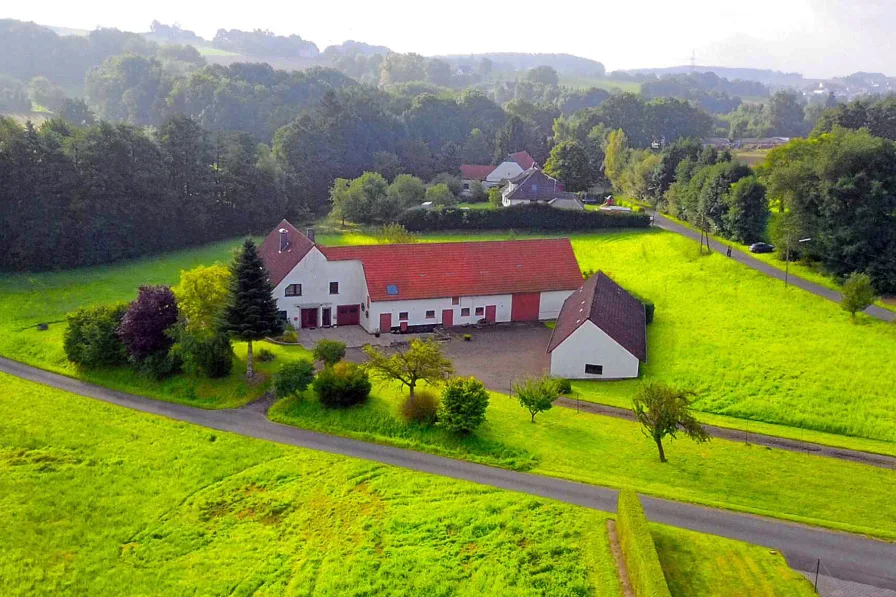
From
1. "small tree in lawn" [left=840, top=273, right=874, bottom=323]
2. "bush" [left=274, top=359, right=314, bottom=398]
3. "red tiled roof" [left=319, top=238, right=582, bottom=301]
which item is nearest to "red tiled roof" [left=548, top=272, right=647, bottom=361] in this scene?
"red tiled roof" [left=319, top=238, right=582, bottom=301]

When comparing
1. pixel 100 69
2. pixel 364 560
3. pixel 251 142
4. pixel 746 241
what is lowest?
pixel 364 560

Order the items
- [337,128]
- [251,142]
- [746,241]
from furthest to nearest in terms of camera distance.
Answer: [337,128] → [251,142] → [746,241]

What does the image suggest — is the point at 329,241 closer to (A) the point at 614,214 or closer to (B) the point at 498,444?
(A) the point at 614,214

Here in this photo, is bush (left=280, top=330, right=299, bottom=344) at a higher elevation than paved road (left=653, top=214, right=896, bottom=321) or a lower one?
Result: lower

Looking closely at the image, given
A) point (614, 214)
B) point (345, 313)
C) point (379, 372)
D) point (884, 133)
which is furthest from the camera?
point (884, 133)

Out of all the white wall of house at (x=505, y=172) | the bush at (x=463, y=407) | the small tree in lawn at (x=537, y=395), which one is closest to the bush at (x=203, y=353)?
the bush at (x=463, y=407)

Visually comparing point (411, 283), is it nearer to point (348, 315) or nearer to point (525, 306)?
point (348, 315)

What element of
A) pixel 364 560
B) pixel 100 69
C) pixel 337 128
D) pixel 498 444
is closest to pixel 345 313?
pixel 498 444

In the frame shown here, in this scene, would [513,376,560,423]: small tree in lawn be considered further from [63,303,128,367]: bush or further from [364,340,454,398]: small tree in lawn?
[63,303,128,367]: bush
